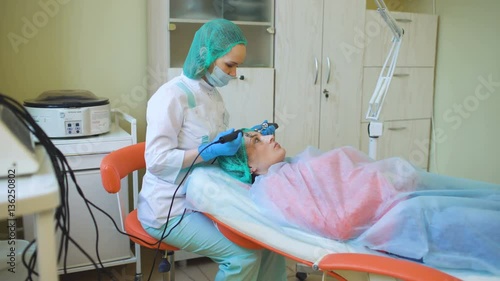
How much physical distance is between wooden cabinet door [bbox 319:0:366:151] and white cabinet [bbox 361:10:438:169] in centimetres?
8

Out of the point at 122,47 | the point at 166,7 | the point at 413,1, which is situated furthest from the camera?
the point at 413,1

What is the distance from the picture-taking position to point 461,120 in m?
2.89

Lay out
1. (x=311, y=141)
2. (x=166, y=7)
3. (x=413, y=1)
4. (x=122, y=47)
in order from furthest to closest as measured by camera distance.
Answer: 1. (x=413, y=1)
2. (x=311, y=141)
3. (x=122, y=47)
4. (x=166, y=7)

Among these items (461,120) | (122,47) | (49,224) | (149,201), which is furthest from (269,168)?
(461,120)

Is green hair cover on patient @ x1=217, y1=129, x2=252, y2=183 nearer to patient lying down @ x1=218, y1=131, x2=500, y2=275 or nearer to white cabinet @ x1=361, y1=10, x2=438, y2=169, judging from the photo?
patient lying down @ x1=218, y1=131, x2=500, y2=275

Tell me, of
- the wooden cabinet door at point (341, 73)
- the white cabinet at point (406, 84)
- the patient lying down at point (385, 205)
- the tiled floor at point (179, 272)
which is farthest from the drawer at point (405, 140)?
the patient lying down at point (385, 205)

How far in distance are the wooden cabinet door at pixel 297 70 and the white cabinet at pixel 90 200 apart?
91 cm

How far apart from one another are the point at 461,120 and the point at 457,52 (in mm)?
452

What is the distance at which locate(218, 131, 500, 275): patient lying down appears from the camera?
3.43ft

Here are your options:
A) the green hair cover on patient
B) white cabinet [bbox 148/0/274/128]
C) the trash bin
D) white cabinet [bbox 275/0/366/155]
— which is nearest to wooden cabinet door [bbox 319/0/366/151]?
white cabinet [bbox 275/0/366/155]

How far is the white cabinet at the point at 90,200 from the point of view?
6.07 feet

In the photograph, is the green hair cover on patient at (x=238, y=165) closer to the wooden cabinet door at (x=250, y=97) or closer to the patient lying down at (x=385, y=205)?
the patient lying down at (x=385, y=205)

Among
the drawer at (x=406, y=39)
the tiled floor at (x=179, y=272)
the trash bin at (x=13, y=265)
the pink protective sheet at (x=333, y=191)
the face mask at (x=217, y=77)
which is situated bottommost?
the tiled floor at (x=179, y=272)

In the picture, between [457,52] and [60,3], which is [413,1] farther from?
[60,3]
